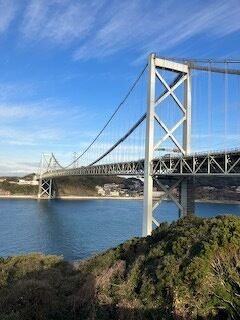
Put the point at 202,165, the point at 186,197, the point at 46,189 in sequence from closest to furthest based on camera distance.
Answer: the point at 202,165 → the point at 186,197 → the point at 46,189

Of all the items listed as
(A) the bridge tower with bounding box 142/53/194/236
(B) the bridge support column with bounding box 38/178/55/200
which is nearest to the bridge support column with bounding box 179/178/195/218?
(A) the bridge tower with bounding box 142/53/194/236

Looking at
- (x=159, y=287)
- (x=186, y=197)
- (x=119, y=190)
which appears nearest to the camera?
(x=159, y=287)

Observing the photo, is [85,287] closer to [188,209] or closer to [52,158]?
[188,209]

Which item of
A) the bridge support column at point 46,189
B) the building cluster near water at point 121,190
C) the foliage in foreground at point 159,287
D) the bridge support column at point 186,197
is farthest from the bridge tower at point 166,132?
the building cluster near water at point 121,190

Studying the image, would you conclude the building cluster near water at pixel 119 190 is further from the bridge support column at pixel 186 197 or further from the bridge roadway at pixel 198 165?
the bridge support column at pixel 186 197

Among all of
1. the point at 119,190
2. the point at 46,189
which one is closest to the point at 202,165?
the point at 46,189

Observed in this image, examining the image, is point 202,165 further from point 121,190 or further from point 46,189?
point 121,190
